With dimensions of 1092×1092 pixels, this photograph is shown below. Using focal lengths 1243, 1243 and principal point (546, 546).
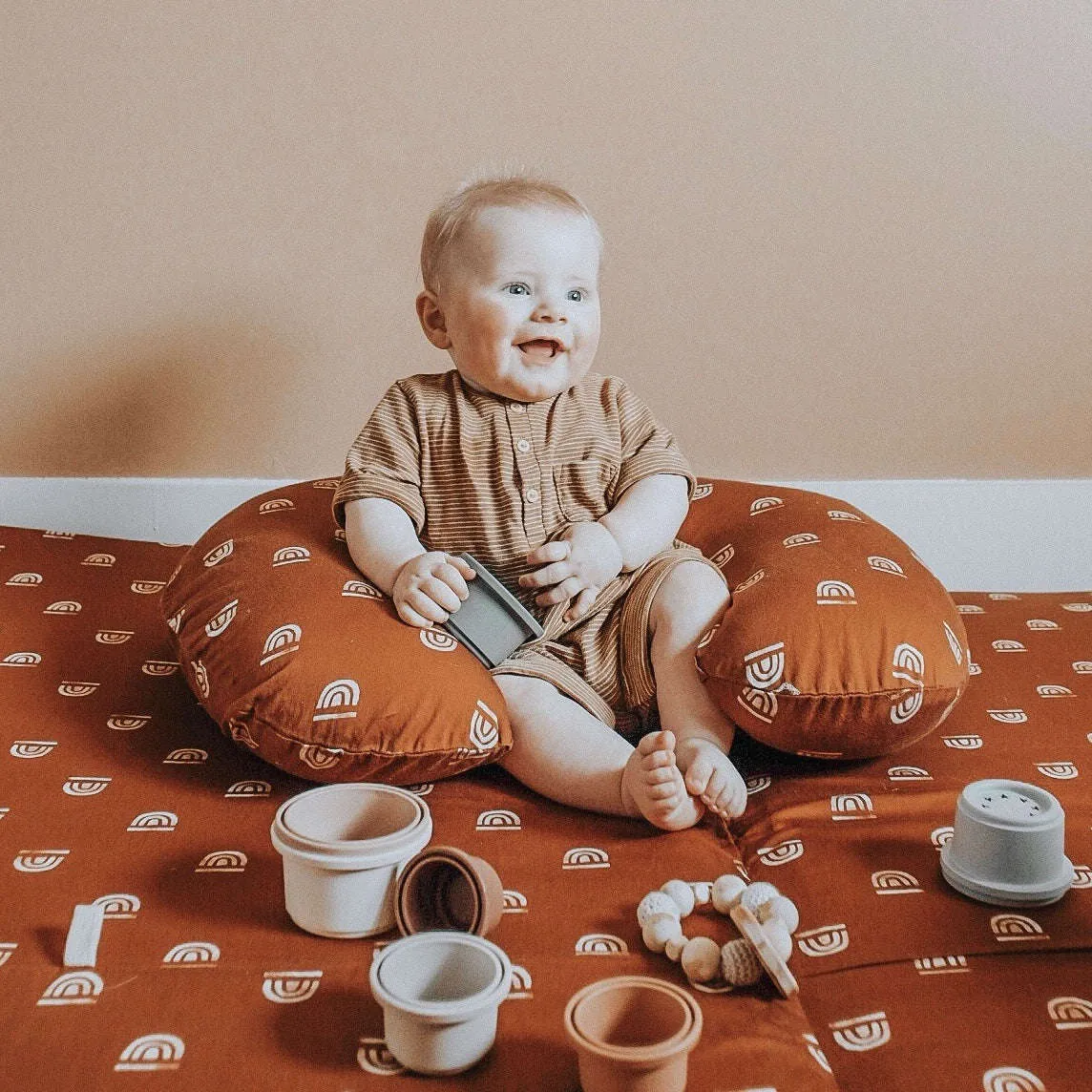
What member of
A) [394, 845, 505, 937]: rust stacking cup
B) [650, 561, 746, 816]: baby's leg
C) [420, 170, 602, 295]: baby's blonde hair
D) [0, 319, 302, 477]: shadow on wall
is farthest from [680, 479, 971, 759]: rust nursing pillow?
[0, 319, 302, 477]: shadow on wall

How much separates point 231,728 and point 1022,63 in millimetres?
1425

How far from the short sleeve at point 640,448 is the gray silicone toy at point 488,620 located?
0.23 m

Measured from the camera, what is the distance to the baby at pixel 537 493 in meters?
1.25

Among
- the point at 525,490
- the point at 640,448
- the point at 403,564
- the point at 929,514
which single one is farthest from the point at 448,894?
the point at 929,514

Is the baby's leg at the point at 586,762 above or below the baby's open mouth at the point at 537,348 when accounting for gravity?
below

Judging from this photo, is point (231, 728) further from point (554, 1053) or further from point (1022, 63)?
point (1022, 63)

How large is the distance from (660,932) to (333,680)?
390mm

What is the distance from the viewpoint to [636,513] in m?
1.35

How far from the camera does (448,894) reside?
0.93 metres

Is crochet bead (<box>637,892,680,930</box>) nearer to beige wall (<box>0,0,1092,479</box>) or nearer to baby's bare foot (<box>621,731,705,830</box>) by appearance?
baby's bare foot (<box>621,731,705,830</box>)

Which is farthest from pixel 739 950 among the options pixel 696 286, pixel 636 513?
pixel 696 286

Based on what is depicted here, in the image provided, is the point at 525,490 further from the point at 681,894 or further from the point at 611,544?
the point at 681,894

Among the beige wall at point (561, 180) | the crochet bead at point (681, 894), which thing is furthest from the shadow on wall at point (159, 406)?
the crochet bead at point (681, 894)

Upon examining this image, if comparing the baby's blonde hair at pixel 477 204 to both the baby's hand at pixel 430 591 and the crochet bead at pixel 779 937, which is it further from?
the crochet bead at pixel 779 937
